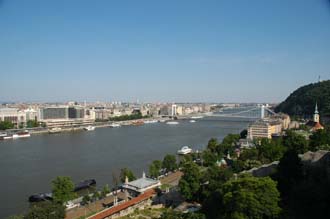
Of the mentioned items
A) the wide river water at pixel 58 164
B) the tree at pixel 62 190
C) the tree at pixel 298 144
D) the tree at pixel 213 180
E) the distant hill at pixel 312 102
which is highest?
the distant hill at pixel 312 102

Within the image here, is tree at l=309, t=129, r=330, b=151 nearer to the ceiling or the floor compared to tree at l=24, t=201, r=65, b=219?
nearer to the ceiling

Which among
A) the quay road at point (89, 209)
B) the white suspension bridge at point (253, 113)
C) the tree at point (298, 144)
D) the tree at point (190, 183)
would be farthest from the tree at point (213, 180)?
the white suspension bridge at point (253, 113)

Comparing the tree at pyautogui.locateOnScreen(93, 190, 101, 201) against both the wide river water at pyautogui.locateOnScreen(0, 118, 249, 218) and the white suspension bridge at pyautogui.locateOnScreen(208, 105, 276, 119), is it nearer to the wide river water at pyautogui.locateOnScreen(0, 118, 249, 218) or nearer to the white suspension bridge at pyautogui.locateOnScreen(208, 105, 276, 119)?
the wide river water at pyautogui.locateOnScreen(0, 118, 249, 218)

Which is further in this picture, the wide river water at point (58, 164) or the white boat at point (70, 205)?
the wide river water at point (58, 164)

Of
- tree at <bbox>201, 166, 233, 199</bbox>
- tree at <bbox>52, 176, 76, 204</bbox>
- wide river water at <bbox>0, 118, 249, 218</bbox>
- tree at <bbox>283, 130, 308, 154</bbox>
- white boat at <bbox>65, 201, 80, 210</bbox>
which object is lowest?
white boat at <bbox>65, 201, 80, 210</bbox>

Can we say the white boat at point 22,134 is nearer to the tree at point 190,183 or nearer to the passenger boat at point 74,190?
the passenger boat at point 74,190

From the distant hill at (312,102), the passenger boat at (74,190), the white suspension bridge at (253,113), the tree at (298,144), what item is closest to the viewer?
the passenger boat at (74,190)

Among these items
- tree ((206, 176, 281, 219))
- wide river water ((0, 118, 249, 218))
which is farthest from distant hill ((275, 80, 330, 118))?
tree ((206, 176, 281, 219))
